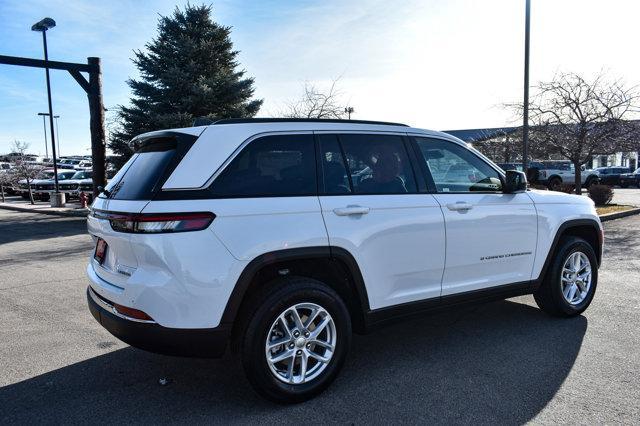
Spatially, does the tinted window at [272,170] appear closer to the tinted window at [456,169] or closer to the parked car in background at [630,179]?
the tinted window at [456,169]

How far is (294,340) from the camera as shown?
3371 mm

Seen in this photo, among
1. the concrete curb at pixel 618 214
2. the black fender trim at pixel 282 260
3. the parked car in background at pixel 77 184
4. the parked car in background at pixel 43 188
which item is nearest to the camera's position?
the black fender trim at pixel 282 260

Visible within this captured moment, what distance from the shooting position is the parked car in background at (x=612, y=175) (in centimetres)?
3378

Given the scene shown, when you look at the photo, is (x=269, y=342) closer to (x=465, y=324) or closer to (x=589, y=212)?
(x=465, y=324)

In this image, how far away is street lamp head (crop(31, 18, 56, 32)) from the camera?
20.1 metres

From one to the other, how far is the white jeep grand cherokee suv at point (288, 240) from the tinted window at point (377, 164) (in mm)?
10

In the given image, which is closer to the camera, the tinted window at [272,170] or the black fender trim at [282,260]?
the black fender trim at [282,260]

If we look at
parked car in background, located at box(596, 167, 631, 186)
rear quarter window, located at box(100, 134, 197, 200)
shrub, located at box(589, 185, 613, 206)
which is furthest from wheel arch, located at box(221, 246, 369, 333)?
parked car in background, located at box(596, 167, 631, 186)

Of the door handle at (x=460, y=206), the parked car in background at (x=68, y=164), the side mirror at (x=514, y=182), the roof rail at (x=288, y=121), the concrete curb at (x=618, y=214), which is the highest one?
the parked car in background at (x=68, y=164)

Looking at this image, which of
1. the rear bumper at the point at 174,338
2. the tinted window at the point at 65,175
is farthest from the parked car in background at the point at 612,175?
the rear bumper at the point at 174,338

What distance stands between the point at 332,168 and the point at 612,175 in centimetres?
3599

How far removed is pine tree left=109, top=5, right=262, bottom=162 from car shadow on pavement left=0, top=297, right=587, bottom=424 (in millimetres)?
13947

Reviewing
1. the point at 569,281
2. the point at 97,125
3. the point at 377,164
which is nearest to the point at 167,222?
the point at 377,164

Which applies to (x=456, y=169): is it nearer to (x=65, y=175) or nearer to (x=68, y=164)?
(x=65, y=175)
